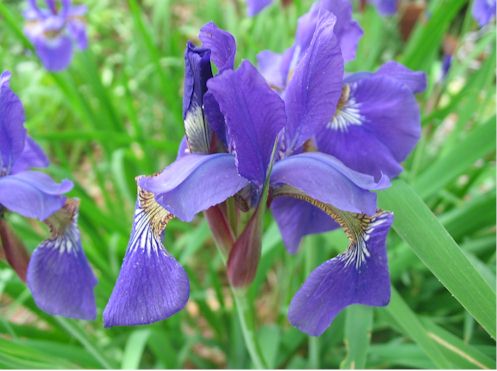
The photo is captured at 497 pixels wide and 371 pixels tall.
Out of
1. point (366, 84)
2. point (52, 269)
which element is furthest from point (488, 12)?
point (52, 269)

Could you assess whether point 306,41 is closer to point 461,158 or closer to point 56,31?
point 461,158

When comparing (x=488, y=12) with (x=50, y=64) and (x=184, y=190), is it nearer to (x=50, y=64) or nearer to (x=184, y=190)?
(x=184, y=190)

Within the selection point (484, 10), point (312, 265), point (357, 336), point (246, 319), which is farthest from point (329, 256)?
point (484, 10)

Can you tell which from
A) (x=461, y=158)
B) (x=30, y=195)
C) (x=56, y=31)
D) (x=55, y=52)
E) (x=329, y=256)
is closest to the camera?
(x=30, y=195)

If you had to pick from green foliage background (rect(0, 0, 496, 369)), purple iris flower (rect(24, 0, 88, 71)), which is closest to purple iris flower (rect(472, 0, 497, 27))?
green foliage background (rect(0, 0, 496, 369))

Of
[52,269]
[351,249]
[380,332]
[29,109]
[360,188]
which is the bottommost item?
[29,109]
